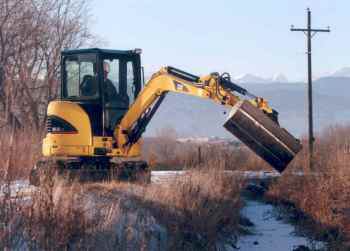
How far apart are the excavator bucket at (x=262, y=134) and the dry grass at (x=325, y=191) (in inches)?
88.8

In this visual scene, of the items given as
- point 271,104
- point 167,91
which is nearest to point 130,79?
point 167,91

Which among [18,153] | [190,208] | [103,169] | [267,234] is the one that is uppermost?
[18,153]

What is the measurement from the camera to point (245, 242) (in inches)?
722

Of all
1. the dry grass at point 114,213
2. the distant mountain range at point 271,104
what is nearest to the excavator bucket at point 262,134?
the dry grass at point 114,213

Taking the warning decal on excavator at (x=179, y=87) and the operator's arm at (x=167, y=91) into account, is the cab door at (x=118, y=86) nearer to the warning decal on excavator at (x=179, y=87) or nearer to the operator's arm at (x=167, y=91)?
the operator's arm at (x=167, y=91)

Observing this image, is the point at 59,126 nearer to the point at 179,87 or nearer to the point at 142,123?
the point at 142,123

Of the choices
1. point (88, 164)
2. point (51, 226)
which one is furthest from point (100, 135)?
point (51, 226)

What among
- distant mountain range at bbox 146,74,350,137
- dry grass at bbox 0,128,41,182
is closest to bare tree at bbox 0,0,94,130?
dry grass at bbox 0,128,41,182

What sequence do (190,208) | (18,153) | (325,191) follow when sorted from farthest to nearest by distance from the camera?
(325,191)
(18,153)
(190,208)

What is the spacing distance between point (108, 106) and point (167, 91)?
1530 millimetres

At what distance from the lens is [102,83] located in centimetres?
2012

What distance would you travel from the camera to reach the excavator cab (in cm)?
2019

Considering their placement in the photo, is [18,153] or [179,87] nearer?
[18,153]

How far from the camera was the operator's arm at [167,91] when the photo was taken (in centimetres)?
1862
